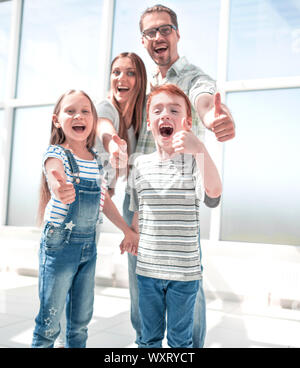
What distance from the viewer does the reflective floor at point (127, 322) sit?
2057 mm

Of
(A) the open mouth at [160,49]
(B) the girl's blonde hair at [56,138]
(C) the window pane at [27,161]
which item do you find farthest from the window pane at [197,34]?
(B) the girl's blonde hair at [56,138]

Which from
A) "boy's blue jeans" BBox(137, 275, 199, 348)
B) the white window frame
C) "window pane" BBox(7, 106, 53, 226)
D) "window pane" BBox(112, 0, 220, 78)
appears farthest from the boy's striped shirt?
"window pane" BBox(7, 106, 53, 226)

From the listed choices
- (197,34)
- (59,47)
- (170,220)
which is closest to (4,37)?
(59,47)

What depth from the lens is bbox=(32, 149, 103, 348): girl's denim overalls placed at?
4.14 feet

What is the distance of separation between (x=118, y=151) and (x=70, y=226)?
29 cm

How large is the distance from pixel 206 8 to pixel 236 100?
3.14 feet

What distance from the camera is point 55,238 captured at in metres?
1.27

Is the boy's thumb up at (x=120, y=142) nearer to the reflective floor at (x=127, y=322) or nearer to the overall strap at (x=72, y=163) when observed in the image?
the overall strap at (x=72, y=163)

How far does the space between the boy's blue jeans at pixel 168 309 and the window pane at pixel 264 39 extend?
9.29 ft

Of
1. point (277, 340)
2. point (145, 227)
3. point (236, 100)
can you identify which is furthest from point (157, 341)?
point (236, 100)

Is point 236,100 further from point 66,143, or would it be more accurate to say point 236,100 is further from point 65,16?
point 66,143

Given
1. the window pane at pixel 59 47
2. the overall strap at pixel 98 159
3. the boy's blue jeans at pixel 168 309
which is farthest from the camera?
the window pane at pixel 59 47

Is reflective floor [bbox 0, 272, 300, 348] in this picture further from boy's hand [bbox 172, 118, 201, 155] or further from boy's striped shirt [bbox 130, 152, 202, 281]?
boy's hand [bbox 172, 118, 201, 155]
